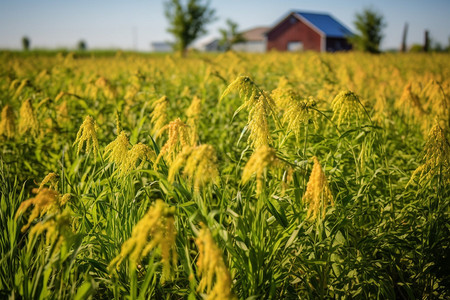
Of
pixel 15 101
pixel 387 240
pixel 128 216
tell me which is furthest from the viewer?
pixel 15 101

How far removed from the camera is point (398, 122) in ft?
13.0

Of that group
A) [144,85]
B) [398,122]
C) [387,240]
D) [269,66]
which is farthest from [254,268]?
[269,66]

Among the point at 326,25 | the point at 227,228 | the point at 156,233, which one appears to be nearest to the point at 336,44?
the point at 326,25

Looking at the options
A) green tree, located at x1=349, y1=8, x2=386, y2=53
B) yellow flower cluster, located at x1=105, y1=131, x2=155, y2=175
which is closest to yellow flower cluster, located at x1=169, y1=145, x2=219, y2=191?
yellow flower cluster, located at x1=105, y1=131, x2=155, y2=175

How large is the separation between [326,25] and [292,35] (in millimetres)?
4257

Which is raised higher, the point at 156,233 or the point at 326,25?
the point at 326,25

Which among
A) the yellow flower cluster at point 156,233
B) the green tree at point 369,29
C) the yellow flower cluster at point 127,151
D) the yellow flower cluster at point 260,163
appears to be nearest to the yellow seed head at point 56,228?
the yellow flower cluster at point 156,233

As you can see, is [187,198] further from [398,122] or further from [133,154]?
[398,122]

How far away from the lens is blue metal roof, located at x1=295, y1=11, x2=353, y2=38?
3797cm

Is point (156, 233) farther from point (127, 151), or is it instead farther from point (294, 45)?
point (294, 45)

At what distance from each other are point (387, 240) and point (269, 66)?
5.67 metres

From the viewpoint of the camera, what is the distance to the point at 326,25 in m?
39.9

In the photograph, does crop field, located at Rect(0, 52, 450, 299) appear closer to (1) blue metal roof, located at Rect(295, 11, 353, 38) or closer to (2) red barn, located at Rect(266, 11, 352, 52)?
(2) red barn, located at Rect(266, 11, 352, 52)

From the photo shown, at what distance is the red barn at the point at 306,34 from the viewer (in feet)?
123
